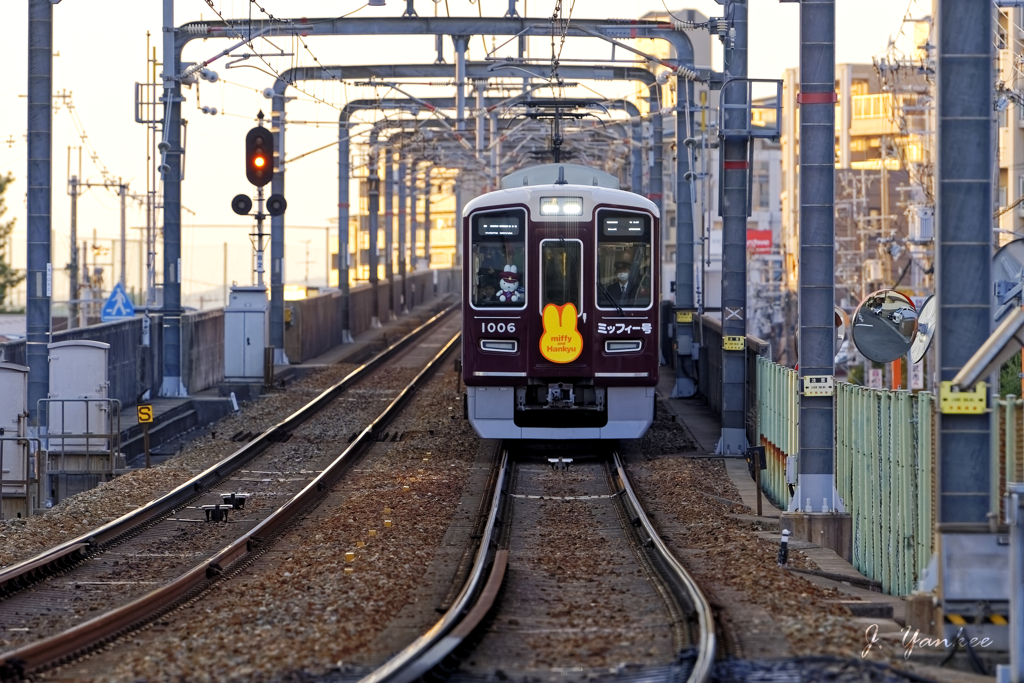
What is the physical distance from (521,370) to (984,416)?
324 inches

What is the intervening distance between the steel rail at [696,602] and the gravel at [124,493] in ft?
15.2

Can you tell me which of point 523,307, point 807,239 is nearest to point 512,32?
point 523,307

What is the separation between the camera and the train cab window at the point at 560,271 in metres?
16.0

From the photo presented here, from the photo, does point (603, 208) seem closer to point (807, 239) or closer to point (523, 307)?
point (523, 307)

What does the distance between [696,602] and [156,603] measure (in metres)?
3.19

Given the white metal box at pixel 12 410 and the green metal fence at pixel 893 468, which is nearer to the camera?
the green metal fence at pixel 893 468

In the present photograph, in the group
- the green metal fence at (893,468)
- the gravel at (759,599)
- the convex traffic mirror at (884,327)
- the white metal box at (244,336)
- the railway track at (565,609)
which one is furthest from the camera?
the white metal box at (244,336)

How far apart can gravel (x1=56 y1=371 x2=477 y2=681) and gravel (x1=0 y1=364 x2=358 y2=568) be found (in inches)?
72.2

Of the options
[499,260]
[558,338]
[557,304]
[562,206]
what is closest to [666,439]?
[558,338]

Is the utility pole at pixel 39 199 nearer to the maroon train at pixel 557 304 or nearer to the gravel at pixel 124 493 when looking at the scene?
the gravel at pixel 124 493

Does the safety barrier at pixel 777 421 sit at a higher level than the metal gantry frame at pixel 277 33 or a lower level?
lower

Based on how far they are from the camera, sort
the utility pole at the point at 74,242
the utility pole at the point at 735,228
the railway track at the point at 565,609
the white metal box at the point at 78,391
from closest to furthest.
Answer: the railway track at the point at 565,609 → the utility pole at the point at 735,228 → the white metal box at the point at 78,391 → the utility pole at the point at 74,242

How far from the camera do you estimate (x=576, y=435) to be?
1634 centimetres

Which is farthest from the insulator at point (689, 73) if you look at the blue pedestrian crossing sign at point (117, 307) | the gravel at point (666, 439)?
the blue pedestrian crossing sign at point (117, 307)
